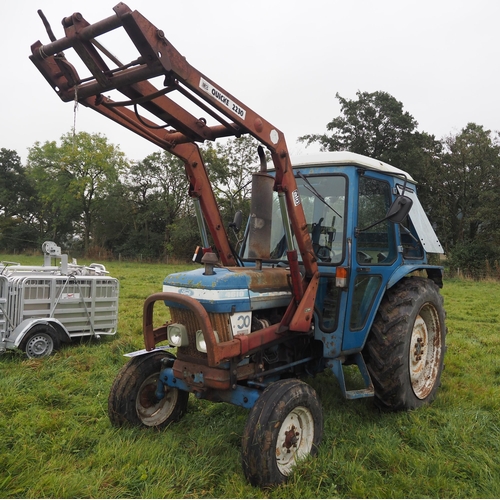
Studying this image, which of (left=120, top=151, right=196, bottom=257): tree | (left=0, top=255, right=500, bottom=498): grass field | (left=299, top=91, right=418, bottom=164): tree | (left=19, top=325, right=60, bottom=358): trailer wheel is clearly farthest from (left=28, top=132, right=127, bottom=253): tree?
(left=0, top=255, right=500, bottom=498): grass field

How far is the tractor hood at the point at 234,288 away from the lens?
3123 millimetres

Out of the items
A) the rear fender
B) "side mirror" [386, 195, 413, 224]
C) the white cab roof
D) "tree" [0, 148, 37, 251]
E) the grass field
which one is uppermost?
"tree" [0, 148, 37, 251]

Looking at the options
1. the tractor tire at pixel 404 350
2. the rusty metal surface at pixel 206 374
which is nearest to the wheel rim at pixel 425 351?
the tractor tire at pixel 404 350

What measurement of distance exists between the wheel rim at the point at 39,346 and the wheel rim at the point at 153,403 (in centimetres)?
259

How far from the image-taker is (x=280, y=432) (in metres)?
2.92

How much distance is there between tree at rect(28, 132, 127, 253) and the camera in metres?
36.1

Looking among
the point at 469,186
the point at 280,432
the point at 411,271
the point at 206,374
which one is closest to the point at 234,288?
the point at 206,374

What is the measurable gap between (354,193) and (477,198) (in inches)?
1025

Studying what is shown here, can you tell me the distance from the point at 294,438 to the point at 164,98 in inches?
99.7

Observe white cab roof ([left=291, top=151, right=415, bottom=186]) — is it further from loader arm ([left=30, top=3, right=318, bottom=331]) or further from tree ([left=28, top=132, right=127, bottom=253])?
tree ([left=28, top=132, right=127, bottom=253])

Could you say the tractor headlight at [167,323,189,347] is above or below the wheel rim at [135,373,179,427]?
above

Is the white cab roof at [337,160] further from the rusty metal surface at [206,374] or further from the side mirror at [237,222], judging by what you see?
the rusty metal surface at [206,374]

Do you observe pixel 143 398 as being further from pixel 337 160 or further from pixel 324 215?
pixel 337 160

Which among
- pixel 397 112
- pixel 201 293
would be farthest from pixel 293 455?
pixel 397 112
